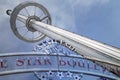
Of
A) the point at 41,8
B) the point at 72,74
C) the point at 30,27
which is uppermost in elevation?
the point at 41,8

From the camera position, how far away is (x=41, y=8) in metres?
23.5

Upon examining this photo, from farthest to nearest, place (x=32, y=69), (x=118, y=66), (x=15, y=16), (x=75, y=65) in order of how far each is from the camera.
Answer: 1. (x=75, y=65)
2. (x=32, y=69)
3. (x=15, y=16)
4. (x=118, y=66)

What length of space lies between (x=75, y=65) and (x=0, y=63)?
30.3ft

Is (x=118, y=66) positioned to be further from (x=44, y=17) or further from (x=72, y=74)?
(x=72, y=74)

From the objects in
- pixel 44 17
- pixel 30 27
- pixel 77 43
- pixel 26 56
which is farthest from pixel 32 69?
pixel 77 43

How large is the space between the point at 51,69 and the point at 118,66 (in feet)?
80.9

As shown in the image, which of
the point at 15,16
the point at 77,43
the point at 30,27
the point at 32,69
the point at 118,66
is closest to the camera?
the point at 118,66

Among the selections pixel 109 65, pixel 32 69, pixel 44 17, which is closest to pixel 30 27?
pixel 44 17

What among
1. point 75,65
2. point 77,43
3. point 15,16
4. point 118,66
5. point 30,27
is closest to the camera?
point 118,66

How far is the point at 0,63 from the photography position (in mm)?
29891

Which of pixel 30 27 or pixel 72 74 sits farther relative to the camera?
pixel 72 74

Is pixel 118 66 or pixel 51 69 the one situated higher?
pixel 118 66

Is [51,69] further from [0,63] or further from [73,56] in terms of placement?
[0,63]

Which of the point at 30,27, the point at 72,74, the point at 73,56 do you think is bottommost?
the point at 72,74
